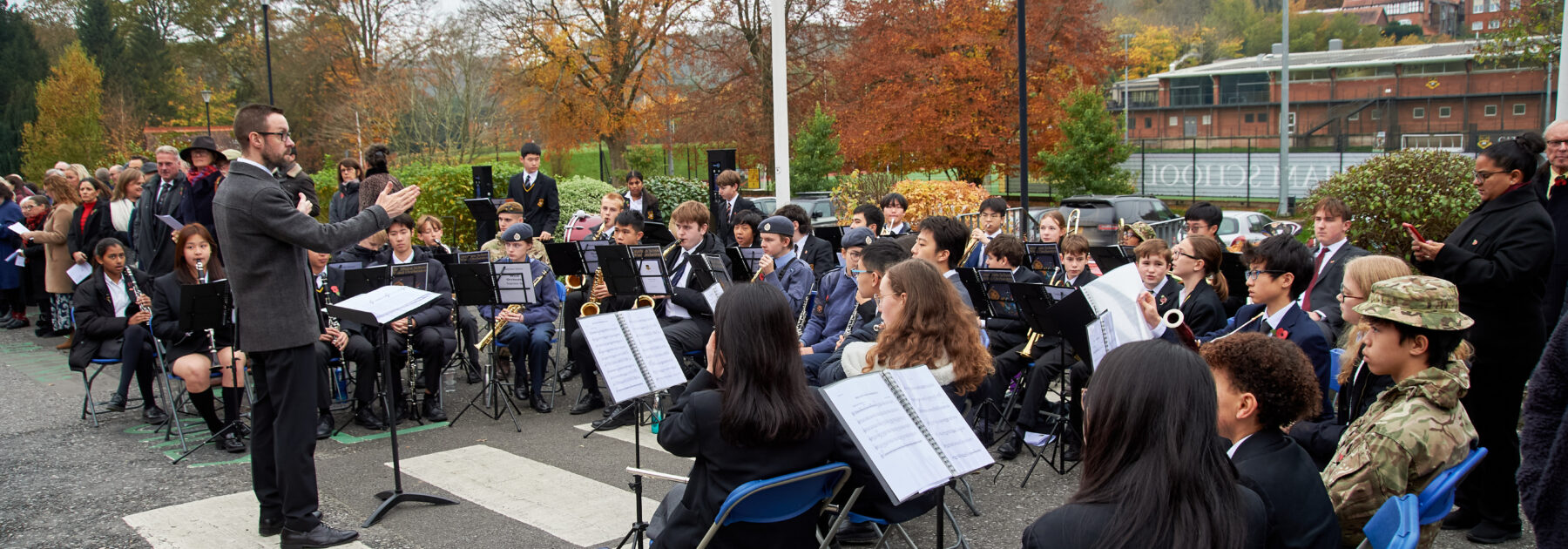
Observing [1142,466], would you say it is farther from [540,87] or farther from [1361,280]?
[540,87]

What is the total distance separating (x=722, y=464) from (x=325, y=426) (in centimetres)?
502

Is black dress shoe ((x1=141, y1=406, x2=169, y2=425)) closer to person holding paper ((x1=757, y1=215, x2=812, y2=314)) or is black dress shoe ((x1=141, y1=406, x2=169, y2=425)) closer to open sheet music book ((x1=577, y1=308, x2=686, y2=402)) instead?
person holding paper ((x1=757, y1=215, x2=812, y2=314))

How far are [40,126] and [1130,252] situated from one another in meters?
35.9

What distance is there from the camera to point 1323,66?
180 ft

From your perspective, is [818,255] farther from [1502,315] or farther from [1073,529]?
[1073,529]

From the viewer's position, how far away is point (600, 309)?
8.34 metres

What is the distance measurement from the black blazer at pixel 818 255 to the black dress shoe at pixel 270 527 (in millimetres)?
4828

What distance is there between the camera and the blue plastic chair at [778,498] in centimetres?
310

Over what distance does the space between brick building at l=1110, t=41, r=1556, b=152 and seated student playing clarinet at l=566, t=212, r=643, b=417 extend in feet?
150

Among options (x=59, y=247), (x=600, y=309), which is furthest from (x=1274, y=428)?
(x=59, y=247)

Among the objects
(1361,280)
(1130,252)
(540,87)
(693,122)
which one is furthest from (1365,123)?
(1361,280)

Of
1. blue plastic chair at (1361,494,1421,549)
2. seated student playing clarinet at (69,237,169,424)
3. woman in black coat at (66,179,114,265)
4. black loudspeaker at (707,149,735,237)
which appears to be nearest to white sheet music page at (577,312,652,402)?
blue plastic chair at (1361,494,1421,549)

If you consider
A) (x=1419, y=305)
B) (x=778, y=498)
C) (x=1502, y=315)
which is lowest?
(x=778, y=498)

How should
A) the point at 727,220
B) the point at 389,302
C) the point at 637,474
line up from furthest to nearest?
the point at 727,220 < the point at 389,302 < the point at 637,474
